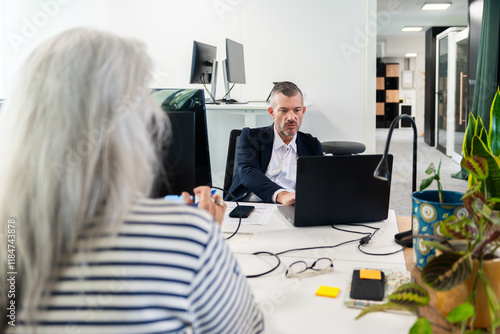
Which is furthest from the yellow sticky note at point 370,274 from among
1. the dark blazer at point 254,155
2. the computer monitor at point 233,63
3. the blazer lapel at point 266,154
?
the computer monitor at point 233,63

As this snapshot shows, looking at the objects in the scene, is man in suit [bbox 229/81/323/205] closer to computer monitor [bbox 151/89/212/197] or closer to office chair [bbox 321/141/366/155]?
computer monitor [bbox 151/89/212/197]

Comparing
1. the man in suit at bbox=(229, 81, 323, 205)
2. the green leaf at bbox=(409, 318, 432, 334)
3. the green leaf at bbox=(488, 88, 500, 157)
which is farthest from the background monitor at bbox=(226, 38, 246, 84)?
the green leaf at bbox=(409, 318, 432, 334)

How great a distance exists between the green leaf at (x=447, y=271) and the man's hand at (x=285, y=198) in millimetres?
1003

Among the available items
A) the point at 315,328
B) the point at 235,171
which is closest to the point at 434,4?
the point at 235,171

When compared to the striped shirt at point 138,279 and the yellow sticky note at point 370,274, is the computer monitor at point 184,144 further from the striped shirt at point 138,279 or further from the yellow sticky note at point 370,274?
the striped shirt at point 138,279

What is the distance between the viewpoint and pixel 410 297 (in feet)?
2.40

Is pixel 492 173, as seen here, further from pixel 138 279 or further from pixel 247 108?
pixel 247 108

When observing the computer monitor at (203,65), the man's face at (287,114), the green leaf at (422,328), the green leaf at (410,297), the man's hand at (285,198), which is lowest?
the man's hand at (285,198)

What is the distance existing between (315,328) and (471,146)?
768 millimetres

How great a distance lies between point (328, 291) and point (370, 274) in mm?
125

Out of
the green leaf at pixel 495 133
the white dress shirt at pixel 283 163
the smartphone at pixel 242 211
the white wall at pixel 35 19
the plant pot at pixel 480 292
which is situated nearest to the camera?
the plant pot at pixel 480 292

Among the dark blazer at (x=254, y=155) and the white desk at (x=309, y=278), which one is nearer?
the white desk at (x=309, y=278)

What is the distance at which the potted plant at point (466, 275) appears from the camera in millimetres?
681

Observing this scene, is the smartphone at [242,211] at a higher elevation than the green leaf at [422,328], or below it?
below
